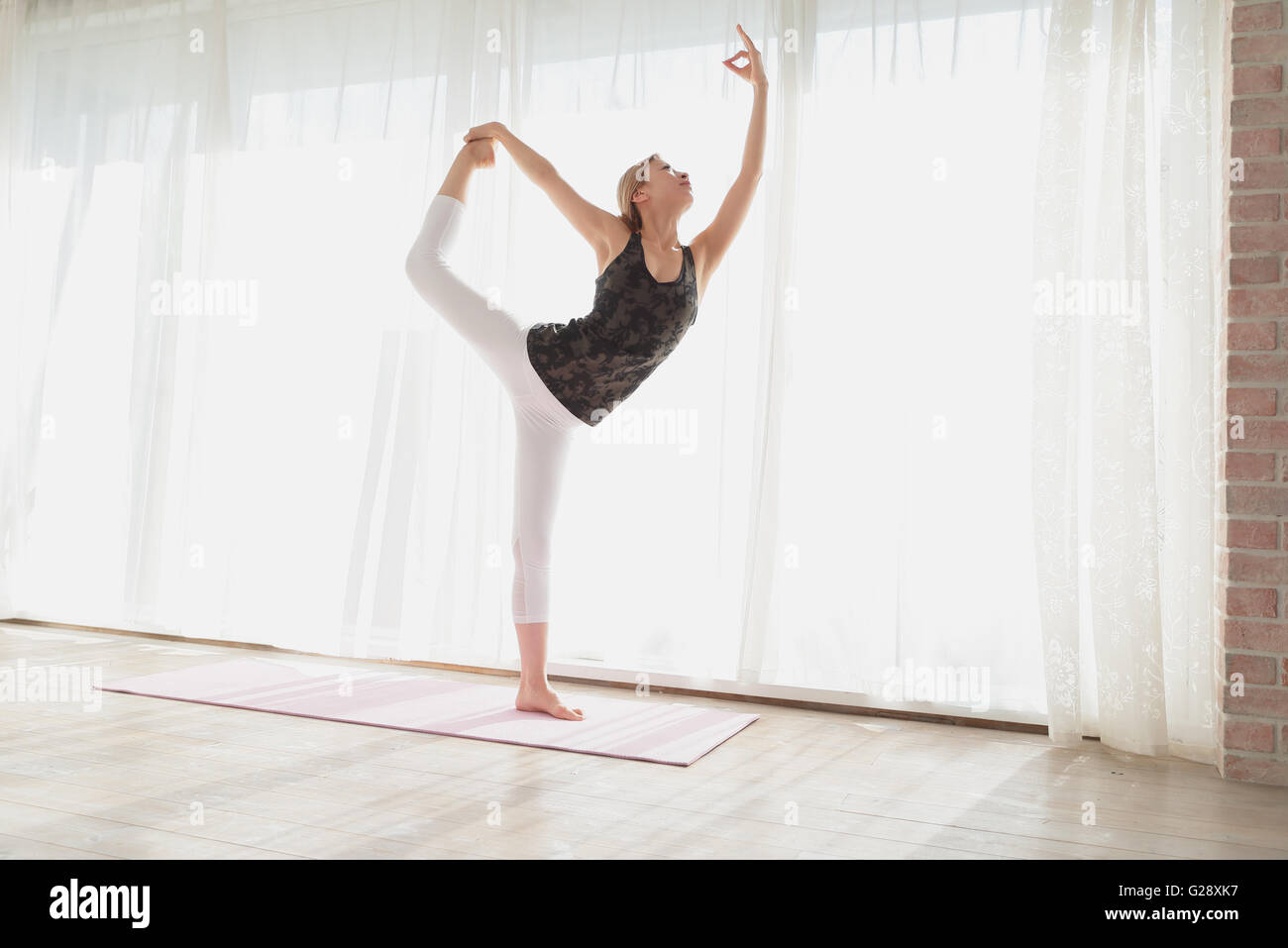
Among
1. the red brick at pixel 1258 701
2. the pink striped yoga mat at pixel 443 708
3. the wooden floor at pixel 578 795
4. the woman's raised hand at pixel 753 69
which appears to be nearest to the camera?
the wooden floor at pixel 578 795

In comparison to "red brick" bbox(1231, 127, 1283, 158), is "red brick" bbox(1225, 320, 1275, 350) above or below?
below

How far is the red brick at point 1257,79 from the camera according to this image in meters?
2.26

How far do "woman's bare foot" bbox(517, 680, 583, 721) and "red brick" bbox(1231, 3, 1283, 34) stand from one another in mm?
2356

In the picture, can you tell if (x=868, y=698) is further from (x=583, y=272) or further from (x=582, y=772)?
(x=583, y=272)

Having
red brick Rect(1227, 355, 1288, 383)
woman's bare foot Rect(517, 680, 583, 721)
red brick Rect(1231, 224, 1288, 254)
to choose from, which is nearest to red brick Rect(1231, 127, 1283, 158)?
red brick Rect(1231, 224, 1288, 254)

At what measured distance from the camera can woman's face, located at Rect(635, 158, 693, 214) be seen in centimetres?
261

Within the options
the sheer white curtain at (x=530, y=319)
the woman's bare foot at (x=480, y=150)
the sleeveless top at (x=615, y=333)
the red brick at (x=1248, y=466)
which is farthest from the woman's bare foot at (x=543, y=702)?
the red brick at (x=1248, y=466)

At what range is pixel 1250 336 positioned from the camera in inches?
89.4

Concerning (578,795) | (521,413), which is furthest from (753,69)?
(578,795)

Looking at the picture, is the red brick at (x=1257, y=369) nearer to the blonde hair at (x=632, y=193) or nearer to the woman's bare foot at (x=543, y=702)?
the blonde hair at (x=632, y=193)

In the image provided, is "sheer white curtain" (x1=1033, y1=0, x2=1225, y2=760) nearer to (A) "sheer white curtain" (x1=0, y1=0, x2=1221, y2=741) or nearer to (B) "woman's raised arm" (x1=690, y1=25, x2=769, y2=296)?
(A) "sheer white curtain" (x1=0, y1=0, x2=1221, y2=741)

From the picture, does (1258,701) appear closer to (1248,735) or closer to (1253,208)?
(1248,735)

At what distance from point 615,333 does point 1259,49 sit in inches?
64.7
